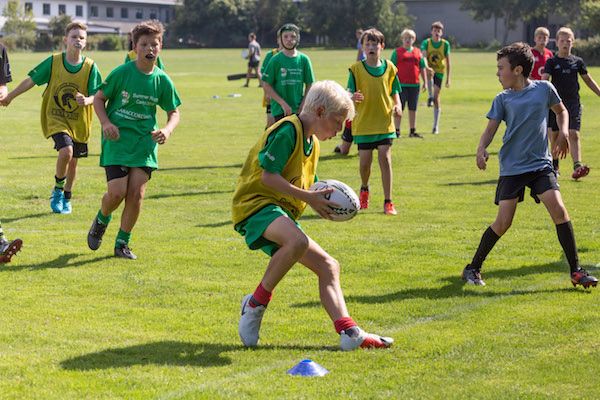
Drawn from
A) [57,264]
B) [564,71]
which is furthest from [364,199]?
[57,264]

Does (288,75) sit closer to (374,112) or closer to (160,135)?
(374,112)

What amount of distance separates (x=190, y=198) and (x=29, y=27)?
102 m

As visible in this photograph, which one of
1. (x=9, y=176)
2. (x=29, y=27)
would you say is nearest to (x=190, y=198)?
(x=9, y=176)

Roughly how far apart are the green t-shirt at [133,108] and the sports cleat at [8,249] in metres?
1.04

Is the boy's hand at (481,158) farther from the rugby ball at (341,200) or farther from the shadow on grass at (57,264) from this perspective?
the shadow on grass at (57,264)

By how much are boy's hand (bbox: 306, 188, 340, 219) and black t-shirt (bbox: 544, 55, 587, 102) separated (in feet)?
28.0

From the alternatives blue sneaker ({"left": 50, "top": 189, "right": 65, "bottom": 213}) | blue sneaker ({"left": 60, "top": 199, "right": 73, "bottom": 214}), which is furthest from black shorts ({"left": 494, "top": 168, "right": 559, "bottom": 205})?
blue sneaker ({"left": 50, "top": 189, "right": 65, "bottom": 213})

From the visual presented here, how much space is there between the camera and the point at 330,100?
6.30 meters

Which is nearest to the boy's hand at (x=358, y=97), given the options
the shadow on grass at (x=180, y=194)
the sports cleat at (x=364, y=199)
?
the sports cleat at (x=364, y=199)

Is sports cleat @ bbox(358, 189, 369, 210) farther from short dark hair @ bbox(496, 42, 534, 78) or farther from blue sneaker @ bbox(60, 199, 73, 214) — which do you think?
short dark hair @ bbox(496, 42, 534, 78)

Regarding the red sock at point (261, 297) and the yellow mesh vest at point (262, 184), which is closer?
the yellow mesh vest at point (262, 184)

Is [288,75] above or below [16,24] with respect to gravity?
above

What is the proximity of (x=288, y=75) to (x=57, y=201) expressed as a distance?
3654 mm

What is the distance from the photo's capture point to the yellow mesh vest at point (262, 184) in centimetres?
651
